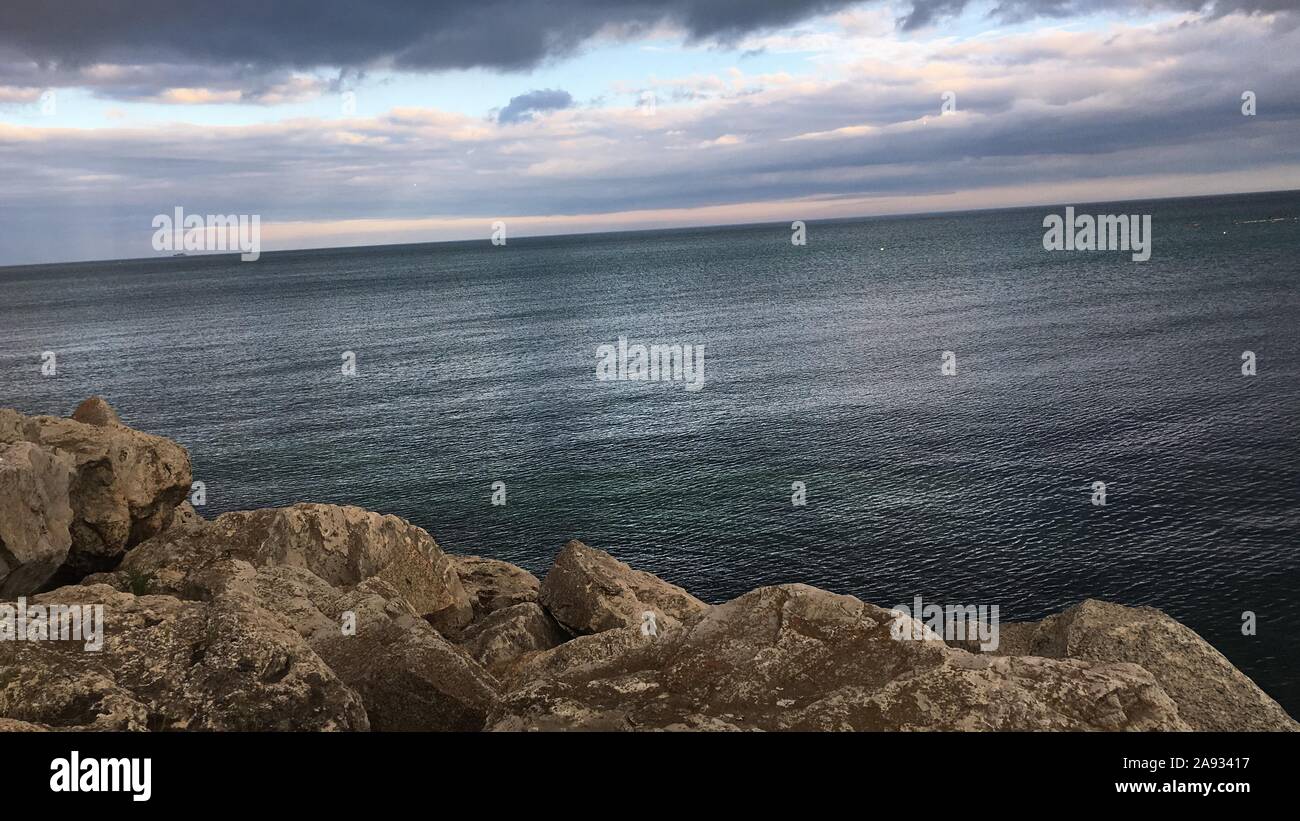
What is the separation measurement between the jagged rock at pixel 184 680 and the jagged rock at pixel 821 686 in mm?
2484

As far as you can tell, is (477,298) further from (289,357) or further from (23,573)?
(23,573)

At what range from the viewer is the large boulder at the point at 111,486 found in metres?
22.6

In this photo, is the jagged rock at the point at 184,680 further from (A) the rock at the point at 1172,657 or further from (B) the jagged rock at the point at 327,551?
(A) the rock at the point at 1172,657

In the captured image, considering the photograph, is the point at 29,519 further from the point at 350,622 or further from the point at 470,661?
the point at 470,661

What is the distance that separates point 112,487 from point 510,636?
1071 cm

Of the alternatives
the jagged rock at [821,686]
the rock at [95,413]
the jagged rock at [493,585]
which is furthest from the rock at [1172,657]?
the rock at [95,413]

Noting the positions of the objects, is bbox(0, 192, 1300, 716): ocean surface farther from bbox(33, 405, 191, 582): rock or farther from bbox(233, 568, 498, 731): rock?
bbox(233, 568, 498, 731): rock

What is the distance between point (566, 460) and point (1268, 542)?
126 feet

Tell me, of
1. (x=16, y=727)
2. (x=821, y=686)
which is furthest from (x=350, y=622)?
(x=821, y=686)

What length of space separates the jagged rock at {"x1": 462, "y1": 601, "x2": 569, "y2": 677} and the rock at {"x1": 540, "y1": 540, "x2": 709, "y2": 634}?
1.86 feet

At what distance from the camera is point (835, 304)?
146 meters

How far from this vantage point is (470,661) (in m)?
14.8

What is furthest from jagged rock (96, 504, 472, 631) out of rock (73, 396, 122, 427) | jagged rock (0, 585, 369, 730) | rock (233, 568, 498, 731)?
jagged rock (0, 585, 369, 730)
